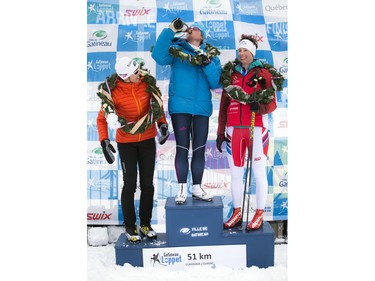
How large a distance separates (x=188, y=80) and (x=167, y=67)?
0.73 meters

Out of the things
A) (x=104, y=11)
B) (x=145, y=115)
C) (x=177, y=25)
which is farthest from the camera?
(x=104, y=11)

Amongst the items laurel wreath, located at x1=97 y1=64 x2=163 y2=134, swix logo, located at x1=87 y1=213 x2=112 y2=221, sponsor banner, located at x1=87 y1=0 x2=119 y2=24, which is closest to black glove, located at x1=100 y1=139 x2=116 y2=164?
laurel wreath, located at x1=97 y1=64 x2=163 y2=134

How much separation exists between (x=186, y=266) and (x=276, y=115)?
1631mm

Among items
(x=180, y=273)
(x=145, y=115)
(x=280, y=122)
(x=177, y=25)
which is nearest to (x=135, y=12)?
(x=177, y=25)

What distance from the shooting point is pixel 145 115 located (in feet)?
10.1

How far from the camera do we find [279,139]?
385 centimetres

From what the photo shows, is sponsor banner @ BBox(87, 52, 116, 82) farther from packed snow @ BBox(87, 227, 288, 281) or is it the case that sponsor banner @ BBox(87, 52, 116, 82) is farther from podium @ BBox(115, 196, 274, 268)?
packed snow @ BBox(87, 227, 288, 281)

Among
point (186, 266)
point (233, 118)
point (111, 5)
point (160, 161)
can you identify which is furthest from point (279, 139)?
point (111, 5)

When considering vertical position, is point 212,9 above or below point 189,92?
above

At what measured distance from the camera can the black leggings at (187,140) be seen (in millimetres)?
3119

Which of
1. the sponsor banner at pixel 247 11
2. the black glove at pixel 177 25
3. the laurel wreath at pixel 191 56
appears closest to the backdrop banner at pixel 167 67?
the sponsor banner at pixel 247 11

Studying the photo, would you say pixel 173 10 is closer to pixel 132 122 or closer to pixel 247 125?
pixel 132 122

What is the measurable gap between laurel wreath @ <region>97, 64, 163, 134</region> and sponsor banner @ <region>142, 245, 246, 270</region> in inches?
36.6

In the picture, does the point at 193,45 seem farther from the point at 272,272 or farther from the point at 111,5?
the point at 272,272
